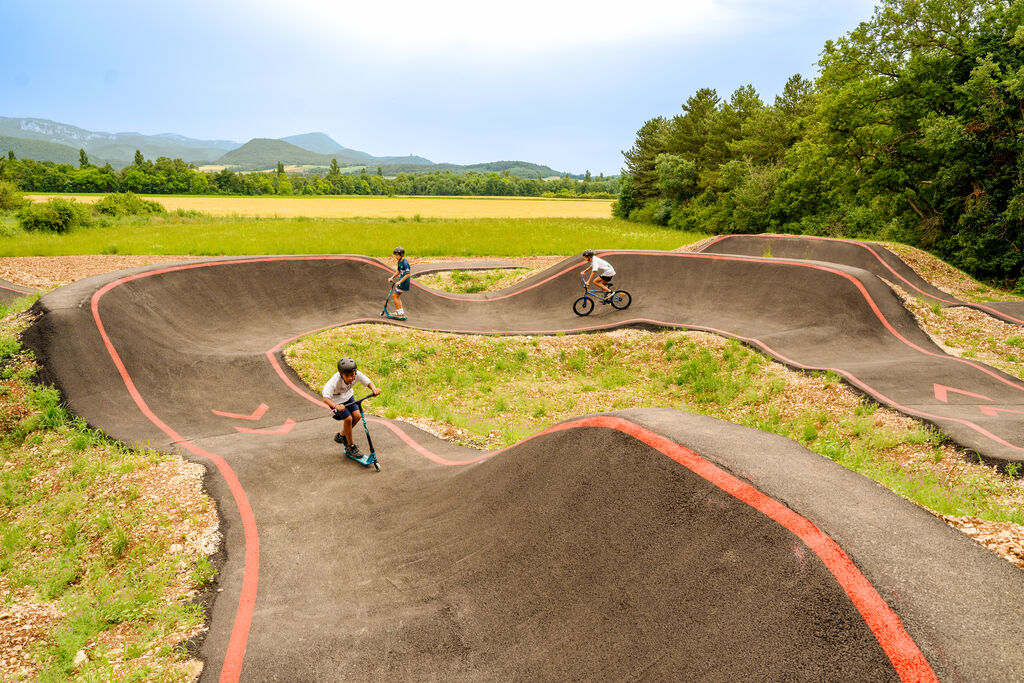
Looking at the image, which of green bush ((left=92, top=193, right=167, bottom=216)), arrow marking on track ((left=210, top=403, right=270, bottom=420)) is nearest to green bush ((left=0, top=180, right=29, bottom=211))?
green bush ((left=92, top=193, right=167, bottom=216))

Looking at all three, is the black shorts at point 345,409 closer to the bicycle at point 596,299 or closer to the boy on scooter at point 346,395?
the boy on scooter at point 346,395

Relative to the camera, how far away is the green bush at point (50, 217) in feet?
120

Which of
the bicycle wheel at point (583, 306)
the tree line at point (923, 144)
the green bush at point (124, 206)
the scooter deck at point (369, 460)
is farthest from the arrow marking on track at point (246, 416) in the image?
the green bush at point (124, 206)

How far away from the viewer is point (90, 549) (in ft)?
21.8

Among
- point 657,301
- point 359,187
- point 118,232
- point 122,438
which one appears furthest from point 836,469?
point 359,187

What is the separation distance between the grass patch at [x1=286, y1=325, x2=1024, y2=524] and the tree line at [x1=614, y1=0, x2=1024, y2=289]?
19784mm

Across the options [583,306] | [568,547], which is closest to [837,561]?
[568,547]

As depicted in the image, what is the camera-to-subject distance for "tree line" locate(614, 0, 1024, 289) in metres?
23.4

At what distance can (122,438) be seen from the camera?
9.39m

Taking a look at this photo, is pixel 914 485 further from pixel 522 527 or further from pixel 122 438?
pixel 122 438

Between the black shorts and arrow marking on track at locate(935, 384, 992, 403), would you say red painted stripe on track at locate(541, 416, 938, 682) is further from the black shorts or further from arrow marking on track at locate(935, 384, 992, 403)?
arrow marking on track at locate(935, 384, 992, 403)

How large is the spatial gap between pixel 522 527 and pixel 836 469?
11.5 feet

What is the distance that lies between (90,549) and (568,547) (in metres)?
6.47

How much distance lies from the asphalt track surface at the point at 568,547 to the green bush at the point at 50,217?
3510 centimetres
